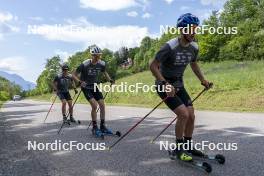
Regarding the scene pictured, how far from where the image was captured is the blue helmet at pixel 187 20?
20.5 ft

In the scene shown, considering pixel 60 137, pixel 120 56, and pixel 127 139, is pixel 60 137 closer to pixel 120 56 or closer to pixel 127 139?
pixel 127 139

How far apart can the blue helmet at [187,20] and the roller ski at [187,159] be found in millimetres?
2015

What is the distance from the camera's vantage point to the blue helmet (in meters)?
6.24

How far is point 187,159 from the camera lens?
6.36 m

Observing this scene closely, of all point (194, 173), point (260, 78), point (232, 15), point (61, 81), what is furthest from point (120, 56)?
point (194, 173)

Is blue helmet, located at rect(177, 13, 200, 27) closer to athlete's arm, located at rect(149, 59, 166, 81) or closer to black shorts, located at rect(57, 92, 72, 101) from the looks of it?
athlete's arm, located at rect(149, 59, 166, 81)

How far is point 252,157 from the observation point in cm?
677

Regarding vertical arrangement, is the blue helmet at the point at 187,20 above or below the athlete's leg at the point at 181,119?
above

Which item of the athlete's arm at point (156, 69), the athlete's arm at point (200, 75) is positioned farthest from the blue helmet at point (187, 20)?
the athlete's arm at point (200, 75)

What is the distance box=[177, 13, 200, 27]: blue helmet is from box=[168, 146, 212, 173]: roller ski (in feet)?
6.61

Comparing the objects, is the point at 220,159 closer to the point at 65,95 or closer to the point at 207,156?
the point at 207,156

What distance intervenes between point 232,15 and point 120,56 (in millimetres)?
80344

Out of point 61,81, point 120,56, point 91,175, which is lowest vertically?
point 91,175

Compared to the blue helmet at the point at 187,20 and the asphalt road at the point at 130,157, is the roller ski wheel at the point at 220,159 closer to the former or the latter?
the asphalt road at the point at 130,157
